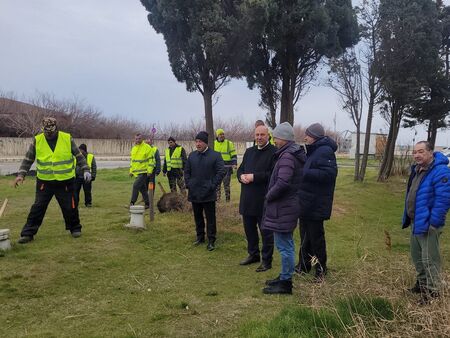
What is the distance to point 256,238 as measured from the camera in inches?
248

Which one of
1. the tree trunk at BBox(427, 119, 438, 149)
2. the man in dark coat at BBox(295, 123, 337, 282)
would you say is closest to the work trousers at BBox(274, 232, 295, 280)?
the man in dark coat at BBox(295, 123, 337, 282)

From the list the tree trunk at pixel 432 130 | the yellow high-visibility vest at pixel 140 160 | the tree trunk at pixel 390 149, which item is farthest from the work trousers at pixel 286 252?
the tree trunk at pixel 432 130

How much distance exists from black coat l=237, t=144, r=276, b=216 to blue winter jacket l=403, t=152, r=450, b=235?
1.89 meters

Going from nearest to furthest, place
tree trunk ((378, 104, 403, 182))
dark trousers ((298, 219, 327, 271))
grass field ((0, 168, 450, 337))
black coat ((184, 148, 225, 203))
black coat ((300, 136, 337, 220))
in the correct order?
1. grass field ((0, 168, 450, 337))
2. black coat ((300, 136, 337, 220))
3. dark trousers ((298, 219, 327, 271))
4. black coat ((184, 148, 225, 203))
5. tree trunk ((378, 104, 403, 182))

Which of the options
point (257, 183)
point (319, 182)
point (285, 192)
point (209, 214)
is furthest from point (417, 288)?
point (209, 214)

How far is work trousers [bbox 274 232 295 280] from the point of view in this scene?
4922 mm

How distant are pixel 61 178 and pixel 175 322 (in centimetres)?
356

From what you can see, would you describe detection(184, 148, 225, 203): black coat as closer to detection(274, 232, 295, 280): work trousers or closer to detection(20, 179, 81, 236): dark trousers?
detection(20, 179, 81, 236): dark trousers

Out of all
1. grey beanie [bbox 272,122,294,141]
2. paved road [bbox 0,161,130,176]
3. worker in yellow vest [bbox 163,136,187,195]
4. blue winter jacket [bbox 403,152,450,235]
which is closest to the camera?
blue winter jacket [bbox 403,152,450,235]

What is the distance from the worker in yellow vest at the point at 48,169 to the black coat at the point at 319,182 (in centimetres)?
368

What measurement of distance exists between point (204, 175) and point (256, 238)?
133 centimetres

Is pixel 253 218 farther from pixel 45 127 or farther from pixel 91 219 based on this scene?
pixel 91 219

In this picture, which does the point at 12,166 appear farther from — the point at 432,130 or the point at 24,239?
the point at 432,130

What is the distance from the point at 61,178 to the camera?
6809 millimetres
